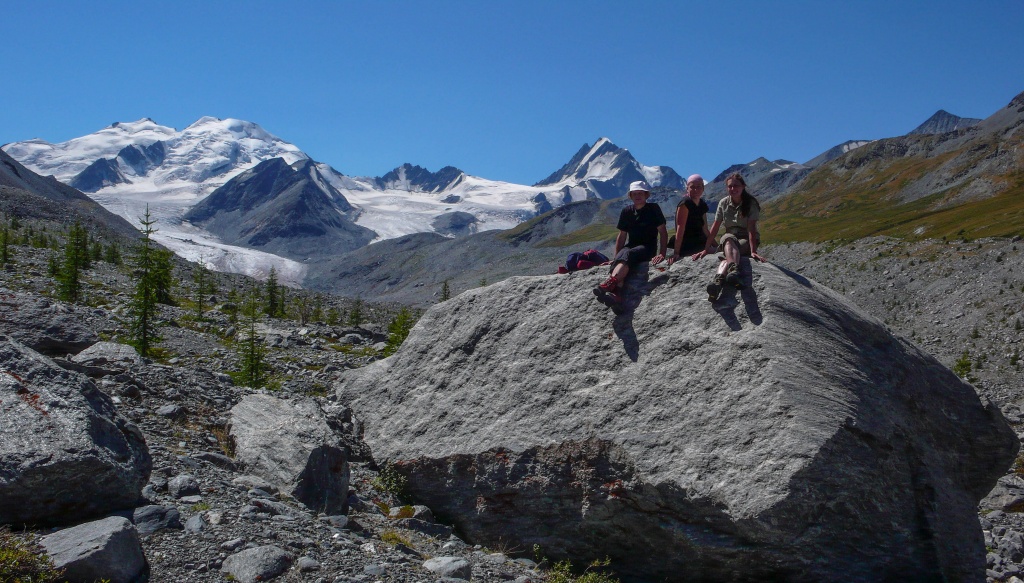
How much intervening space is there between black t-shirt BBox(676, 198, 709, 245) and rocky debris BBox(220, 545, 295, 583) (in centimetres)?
866

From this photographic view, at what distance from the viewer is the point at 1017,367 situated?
3644cm

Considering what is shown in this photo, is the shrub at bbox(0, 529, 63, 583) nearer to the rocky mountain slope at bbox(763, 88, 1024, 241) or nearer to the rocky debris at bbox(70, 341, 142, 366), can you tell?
the rocky debris at bbox(70, 341, 142, 366)

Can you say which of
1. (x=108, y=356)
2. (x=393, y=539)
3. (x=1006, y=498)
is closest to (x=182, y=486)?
(x=393, y=539)

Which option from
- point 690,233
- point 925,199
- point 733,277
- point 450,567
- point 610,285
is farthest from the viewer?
point 925,199

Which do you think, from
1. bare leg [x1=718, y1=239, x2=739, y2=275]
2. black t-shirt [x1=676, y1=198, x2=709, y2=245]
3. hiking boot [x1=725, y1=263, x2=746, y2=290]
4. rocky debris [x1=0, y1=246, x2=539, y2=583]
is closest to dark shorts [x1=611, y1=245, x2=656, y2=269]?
black t-shirt [x1=676, y1=198, x2=709, y2=245]

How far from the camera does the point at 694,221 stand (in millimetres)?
11906

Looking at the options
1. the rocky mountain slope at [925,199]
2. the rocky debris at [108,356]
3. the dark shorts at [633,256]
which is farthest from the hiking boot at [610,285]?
the rocky mountain slope at [925,199]

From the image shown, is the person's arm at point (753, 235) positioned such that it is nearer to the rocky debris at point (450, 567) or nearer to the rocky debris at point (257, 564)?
the rocky debris at point (450, 567)

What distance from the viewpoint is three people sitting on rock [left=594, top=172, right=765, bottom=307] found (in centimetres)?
1089

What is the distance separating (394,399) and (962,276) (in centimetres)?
6177

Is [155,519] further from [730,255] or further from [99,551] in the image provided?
[730,255]

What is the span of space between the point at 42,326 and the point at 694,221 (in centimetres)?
1687

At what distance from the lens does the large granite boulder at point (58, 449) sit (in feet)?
22.6

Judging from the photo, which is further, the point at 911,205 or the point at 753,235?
the point at 911,205
